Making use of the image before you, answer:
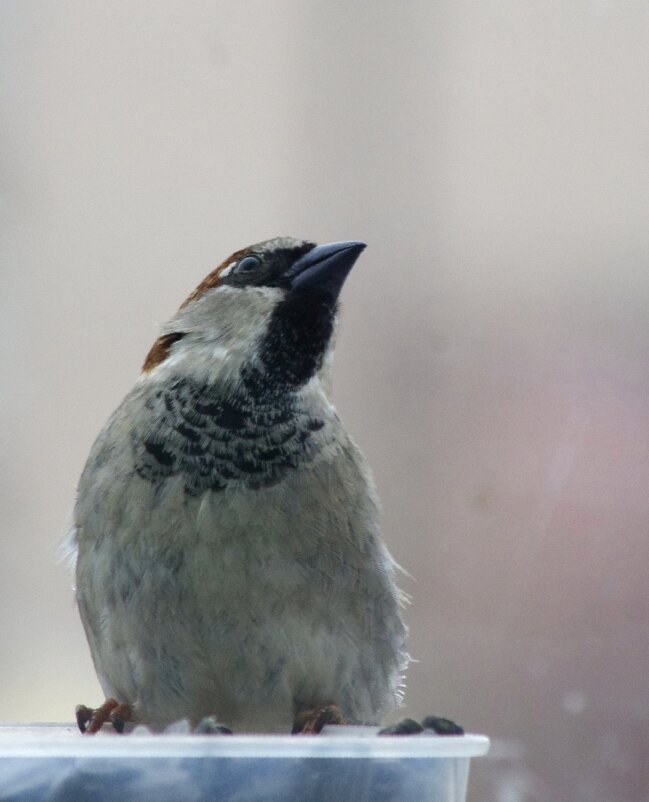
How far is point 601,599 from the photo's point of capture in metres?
1.03

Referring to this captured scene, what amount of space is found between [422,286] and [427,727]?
528 millimetres

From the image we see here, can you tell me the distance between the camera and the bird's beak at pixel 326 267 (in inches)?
42.6

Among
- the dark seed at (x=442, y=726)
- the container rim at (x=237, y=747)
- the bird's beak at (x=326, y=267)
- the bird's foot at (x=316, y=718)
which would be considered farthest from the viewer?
the bird's beak at (x=326, y=267)

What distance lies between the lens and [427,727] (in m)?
0.74

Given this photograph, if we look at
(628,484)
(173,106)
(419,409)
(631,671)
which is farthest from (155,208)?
(631,671)

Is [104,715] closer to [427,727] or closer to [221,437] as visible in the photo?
[221,437]

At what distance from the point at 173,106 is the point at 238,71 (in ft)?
0.25

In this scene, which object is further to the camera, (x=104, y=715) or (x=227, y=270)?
(x=227, y=270)

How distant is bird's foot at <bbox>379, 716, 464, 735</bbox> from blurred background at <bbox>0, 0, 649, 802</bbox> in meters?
0.20

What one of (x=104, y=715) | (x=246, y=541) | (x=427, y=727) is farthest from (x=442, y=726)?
(x=104, y=715)

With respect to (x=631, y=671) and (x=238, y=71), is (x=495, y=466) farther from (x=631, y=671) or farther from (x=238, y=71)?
(x=238, y=71)

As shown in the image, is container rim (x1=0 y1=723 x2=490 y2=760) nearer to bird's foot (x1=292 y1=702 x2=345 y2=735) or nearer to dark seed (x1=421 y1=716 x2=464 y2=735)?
dark seed (x1=421 y1=716 x2=464 y2=735)

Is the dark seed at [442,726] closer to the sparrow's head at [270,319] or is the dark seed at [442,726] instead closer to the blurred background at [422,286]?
the blurred background at [422,286]

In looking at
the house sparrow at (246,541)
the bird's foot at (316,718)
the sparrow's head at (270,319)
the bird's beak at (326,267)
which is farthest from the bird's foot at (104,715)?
the bird's beak at (326,267)
